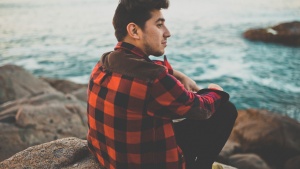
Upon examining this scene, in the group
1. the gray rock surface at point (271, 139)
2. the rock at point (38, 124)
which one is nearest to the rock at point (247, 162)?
the gray rock surface at point (271, 139)

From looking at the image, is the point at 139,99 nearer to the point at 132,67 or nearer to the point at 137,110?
the point at 137,110

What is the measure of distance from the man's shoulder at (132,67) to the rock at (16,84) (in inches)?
262

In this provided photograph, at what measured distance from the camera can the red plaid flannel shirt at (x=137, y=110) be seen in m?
1.73

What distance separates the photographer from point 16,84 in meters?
8.11

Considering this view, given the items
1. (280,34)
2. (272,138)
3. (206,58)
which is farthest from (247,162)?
(280,34)

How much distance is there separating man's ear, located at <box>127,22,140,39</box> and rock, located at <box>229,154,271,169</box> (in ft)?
14.3

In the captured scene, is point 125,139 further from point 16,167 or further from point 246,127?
point 246,127

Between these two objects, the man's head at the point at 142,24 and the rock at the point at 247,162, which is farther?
the rock at the point at 247,162

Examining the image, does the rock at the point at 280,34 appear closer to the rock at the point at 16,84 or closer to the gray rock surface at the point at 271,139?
the gray rock surface at the point at 271,139

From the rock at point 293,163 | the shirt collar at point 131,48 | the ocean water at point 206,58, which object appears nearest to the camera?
the shirt collar at point 131,48

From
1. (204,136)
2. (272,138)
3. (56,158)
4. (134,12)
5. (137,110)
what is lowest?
(272,138)

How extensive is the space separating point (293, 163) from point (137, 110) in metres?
5.17

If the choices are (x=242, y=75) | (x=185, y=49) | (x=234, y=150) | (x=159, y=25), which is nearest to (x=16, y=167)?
(x=159, y=25)

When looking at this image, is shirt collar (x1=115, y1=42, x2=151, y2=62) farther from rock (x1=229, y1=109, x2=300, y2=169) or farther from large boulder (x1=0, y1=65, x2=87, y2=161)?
rock (x1=229, y1=109, x2=300, y2=169)
